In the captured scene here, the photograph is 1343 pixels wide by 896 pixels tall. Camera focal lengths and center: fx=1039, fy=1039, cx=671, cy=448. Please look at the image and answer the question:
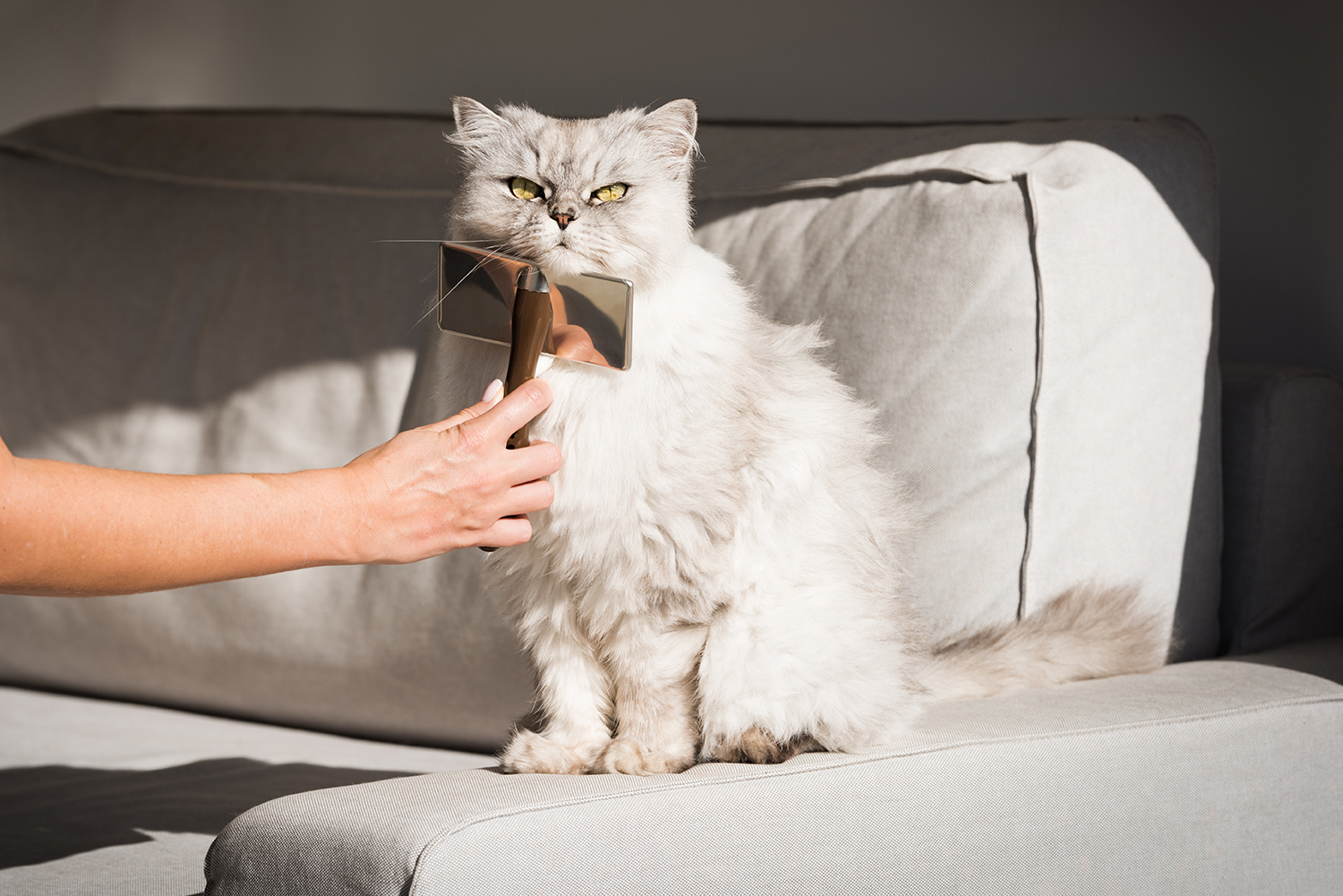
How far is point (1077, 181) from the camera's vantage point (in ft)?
4.82

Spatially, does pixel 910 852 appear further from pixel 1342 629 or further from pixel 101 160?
pixel 101 160

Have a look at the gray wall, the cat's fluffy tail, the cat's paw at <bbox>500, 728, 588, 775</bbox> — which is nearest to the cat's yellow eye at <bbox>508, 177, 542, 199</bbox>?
the cat's paw at <bbox>500, 728, 588, 775</bbox>

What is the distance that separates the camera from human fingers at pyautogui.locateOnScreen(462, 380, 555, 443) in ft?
3.21

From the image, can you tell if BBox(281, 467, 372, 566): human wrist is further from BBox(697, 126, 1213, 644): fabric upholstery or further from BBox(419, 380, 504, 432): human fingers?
BBox(697, 126, 1213, 644): fabric upholstery

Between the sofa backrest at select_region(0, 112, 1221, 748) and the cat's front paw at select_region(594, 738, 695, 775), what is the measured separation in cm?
42

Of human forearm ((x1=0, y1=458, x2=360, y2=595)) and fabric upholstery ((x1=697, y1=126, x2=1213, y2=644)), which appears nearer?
human forearm ((x1=0, y1=458, x2=360, y2=595))

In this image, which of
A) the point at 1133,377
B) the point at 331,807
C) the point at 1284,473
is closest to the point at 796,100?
the point at 1133,377

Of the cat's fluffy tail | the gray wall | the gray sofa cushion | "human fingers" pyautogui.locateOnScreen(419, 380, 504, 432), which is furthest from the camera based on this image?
the gray wall

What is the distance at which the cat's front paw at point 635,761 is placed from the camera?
1031 millimetres

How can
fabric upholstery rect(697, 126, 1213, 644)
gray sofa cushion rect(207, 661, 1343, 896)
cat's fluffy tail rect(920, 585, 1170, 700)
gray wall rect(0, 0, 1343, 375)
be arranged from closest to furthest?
gray sofa cushion rect(207, 661, 1343, 896), cat's fluffy tail rect(920, 585, 1170, 700), fabric upholstery rect(697, 126, 1213, 644), gray wall rect(0, 0, 1343, 375)

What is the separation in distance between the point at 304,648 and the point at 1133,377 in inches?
58.8

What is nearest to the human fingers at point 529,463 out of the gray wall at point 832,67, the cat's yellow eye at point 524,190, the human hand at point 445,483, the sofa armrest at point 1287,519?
the human hand at point 445,483

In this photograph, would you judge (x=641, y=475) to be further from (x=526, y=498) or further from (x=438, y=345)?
(x=438, y=345)

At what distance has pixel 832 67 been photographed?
2.21 m
